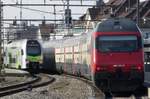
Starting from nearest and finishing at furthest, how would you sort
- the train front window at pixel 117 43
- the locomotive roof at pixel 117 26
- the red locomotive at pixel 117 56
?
1. the red locomotive at pixel 117 56
2. the train front window at pixel 117 43
3. the locomotive roof at pixel 117 26

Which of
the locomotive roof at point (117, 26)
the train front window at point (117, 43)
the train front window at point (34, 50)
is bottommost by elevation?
the train front window at point (34, 50)

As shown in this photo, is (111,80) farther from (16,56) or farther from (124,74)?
(16,56)

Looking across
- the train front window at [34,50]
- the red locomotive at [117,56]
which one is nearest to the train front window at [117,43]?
the red locomotive at [117,56]

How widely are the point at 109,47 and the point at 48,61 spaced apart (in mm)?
33319

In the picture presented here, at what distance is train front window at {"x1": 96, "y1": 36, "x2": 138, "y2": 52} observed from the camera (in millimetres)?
21875

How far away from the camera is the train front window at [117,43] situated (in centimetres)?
2188

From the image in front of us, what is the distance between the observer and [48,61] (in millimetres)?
55062

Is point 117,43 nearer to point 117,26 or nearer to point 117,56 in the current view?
point 117,56

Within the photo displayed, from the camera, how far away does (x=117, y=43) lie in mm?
21984

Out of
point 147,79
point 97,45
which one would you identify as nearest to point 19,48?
point 147,79

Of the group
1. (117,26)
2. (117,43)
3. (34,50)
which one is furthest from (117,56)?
(34,50)

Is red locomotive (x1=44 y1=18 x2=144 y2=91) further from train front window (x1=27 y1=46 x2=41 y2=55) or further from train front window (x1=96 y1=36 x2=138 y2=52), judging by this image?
train front window (x1=27 y1=46 x2=41 y2=55)

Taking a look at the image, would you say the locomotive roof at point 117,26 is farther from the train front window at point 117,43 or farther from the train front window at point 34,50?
the train front window at point 34,50

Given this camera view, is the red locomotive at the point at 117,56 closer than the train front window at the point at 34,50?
Yes
